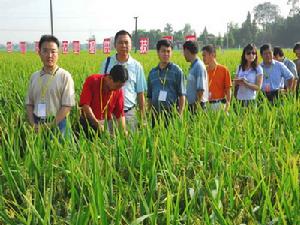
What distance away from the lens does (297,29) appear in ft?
175

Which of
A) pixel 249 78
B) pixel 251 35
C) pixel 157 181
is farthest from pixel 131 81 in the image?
pixel 251 35

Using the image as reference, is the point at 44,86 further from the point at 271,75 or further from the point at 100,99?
the point at 271,75

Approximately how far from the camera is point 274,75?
4305mm

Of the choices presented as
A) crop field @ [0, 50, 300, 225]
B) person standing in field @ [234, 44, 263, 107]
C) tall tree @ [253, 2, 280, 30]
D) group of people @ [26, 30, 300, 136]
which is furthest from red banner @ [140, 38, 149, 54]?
tall tree @ [253, 2, 280, 30]

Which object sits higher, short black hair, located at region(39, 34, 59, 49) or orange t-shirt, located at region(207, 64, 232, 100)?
short black hair, located at region(39, 34, 59, 49)

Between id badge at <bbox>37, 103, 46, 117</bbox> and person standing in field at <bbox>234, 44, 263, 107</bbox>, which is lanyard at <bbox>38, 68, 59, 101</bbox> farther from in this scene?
person standing in field at <bbox>234, 44, 263, 107</bbox>

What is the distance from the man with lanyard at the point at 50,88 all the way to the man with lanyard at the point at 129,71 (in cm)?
51

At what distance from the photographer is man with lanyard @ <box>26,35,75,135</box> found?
2.72 metres

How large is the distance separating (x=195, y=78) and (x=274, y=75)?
47.2 inches

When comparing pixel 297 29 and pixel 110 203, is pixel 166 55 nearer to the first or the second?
pixel 110 203

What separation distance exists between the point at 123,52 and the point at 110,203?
1902mm

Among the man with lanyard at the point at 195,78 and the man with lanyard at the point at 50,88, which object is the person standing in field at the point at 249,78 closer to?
the man with lanyard at the point at 195,78

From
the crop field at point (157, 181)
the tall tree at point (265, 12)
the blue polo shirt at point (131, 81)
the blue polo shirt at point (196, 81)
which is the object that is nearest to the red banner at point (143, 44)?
the blue polo shirt at point (196, 81)

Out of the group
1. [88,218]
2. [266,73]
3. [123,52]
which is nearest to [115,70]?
[123,52]
